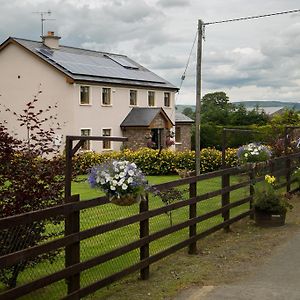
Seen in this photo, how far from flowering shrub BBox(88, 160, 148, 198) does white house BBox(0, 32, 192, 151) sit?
28867mm

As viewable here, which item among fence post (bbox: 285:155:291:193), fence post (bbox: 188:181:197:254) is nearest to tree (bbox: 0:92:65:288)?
fence post (bbox: 188:181:197:254)

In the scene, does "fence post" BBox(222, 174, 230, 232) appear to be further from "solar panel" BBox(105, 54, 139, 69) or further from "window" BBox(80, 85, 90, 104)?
"solar panel" BBox(105, 54, 139, 69)

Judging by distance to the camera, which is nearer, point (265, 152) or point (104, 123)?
point (265, 152)

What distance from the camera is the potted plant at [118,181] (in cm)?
582

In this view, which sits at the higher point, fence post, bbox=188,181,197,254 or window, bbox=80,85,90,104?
window, bbox=80,85,90,104

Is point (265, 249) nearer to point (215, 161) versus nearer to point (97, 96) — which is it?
point (215, 161)

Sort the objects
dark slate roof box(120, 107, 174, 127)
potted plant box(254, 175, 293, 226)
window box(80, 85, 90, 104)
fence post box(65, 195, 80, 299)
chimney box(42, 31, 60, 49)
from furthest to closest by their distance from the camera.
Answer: chimney box(42, 31, 60, 49) → dark slate roof box(120, 107, 174, 127) → window box(80, 85, 90, 104) → potted plant box(254, 175, 293, 226) → fence post box(65, 195, 80, 299)

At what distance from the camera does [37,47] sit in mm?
38844

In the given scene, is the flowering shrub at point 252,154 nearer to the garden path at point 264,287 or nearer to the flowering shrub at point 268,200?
the flowering shrub at point 268,200

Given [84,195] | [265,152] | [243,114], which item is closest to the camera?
[265,152]

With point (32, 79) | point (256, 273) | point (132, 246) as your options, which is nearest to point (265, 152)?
point (256, 273)

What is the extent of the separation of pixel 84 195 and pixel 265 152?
8.20 metres

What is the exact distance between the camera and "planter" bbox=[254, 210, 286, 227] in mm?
10805

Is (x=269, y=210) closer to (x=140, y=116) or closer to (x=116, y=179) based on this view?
(x=116, y=179)
